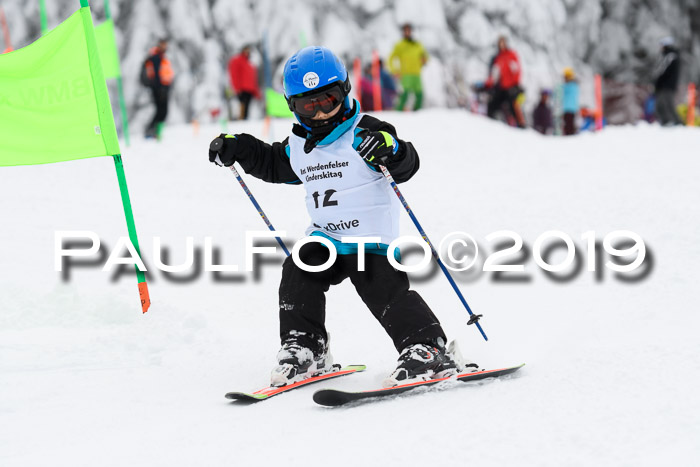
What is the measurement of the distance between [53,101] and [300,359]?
233 cm

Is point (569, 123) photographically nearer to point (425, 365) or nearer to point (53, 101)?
point (53, 101)

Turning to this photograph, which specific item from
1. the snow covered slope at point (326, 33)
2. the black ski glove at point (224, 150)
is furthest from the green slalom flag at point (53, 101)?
the snow covered slope at point (326, 33)

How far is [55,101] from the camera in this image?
4668 mm

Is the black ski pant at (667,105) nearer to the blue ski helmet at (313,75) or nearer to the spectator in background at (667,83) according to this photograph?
the spectator in background at (667,83)

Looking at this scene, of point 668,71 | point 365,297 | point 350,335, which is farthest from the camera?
point 668,71

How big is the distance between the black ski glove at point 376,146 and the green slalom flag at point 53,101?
197 cm

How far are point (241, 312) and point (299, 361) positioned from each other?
164cm

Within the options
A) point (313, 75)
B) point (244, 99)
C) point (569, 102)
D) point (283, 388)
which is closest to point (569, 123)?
point (569, 102)

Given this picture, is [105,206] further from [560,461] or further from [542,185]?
[560,461]

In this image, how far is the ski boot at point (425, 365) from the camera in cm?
339

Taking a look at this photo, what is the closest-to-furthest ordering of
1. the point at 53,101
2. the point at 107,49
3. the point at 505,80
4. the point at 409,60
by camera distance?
1. the point at 53,101
2. the point at 107,49
3. the point at 505,80
4. the point at 409,60

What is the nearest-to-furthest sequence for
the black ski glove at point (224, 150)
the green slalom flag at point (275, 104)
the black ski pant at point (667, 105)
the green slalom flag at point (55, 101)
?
the black ski glove at point (224, 150), the green slalom flag at point (55, 101), the green slalom flag at point (275, 104), the black ski pant at point (667, 105)

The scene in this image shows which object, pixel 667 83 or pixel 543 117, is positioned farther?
pixel 543 117

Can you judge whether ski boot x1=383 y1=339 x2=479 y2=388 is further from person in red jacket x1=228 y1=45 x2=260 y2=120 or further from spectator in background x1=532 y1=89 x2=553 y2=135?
spectator in background x1=532 y1=89 x2=553 y2=135
